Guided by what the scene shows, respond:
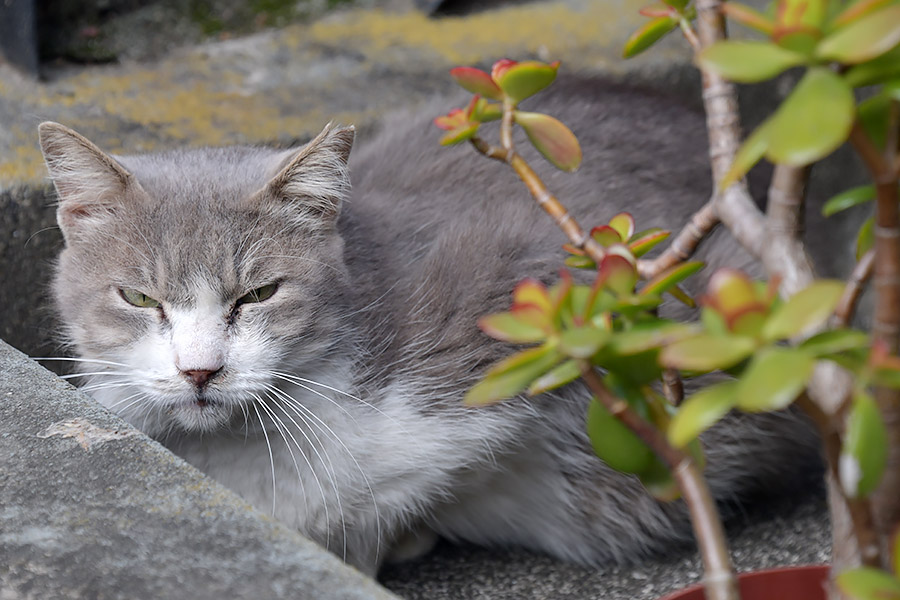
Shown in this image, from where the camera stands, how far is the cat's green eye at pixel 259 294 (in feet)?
5.05

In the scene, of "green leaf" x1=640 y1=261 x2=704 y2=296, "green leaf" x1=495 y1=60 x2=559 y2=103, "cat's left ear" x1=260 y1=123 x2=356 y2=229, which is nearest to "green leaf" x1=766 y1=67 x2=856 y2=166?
"green leaf" x1=640 y1=261 x2=704 y2=296

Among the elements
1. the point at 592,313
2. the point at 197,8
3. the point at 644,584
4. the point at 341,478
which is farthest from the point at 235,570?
the point at 197,8

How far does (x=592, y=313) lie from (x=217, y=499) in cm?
52

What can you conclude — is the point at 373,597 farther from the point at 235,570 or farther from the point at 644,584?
the point at 644,584

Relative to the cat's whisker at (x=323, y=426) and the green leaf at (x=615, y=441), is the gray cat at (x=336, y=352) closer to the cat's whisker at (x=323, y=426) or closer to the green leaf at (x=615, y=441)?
the cat's whisker at (x=323, y=426)

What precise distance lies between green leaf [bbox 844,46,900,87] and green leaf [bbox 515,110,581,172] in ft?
1.23

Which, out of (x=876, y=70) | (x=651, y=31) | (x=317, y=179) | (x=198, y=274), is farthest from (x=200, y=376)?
(x=876, y=70)

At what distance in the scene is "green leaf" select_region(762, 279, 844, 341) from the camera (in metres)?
0.65

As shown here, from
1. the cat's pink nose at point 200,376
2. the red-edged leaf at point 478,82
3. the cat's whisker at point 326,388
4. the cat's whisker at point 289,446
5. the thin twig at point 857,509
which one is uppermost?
the red-edged leaf at point 478,82

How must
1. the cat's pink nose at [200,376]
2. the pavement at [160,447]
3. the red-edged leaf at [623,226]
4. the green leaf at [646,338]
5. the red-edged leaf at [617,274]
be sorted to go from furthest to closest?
the cat's pink nose at [200,376] < the red-edged leaf at [623,226] < the pavement at [160,447] < the red-edged leaf at [617,274] < the green leaf at [646,338]

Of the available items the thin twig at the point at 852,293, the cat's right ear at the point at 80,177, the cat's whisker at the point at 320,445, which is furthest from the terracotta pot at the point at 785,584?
the cat's right ear at the point at 80,177

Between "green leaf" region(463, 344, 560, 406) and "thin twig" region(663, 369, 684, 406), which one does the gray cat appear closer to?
"thin twig" region(663, 369, 684, 406)

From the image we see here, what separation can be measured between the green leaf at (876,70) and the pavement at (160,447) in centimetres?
63

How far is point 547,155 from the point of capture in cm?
105
